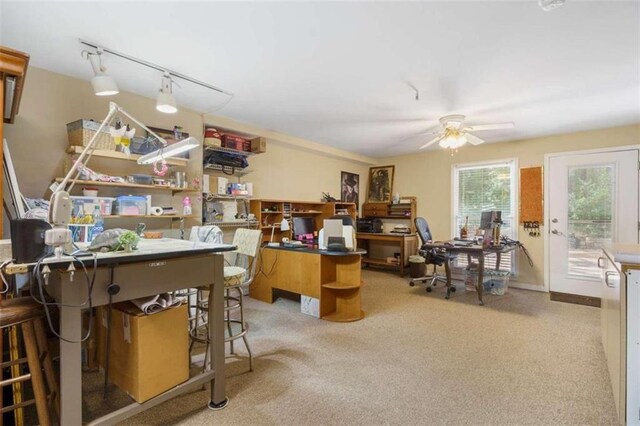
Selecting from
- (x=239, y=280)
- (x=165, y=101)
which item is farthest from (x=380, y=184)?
(x=165, y=101)

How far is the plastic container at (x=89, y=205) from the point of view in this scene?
2564 millimetres

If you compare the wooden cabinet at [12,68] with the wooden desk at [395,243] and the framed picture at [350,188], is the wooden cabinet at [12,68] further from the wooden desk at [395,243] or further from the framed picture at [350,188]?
the wooden desk at [395,243]

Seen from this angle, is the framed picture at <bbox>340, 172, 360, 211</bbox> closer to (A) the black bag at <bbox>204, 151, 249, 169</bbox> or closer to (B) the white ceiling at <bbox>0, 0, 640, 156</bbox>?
(A) the black bag at <bbox>204, 151, 249, 169</bbox>

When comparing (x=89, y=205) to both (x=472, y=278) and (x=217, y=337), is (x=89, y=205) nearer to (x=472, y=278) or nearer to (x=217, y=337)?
(x=217, y=337)

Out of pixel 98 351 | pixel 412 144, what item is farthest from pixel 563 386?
pixel 412 144

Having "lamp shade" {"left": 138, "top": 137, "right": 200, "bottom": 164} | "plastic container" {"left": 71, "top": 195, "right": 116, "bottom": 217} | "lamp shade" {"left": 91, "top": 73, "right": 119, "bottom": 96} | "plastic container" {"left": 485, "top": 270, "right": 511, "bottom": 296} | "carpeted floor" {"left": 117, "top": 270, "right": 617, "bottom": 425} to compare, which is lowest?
"carpeted floor" {"left": 117, "top": 270, "right": 617, "bottom": 425}

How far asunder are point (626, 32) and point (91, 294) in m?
3.62

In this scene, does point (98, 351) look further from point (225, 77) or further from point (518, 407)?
point (518, 407)

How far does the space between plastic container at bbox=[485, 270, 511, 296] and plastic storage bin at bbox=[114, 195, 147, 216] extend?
4554 millimetres

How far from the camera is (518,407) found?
1.85 m

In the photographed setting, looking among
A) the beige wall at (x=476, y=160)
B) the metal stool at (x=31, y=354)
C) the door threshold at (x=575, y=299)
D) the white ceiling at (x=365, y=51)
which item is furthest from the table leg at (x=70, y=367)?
the beige wall at (x=476, y=160)

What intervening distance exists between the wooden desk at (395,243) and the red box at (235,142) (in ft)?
9.95

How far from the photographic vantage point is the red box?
3.94 meters

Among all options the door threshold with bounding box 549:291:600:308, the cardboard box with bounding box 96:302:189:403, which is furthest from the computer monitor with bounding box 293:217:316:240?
the door threshold with bounding box 549:291:600:308
